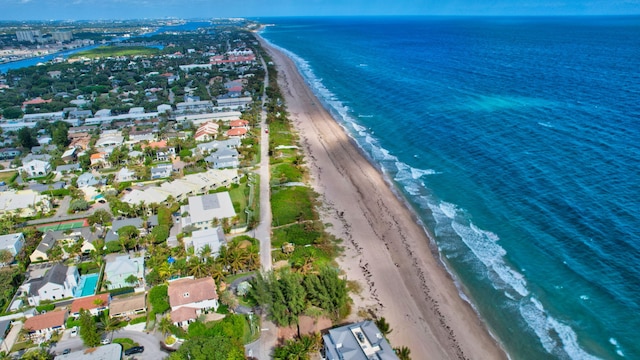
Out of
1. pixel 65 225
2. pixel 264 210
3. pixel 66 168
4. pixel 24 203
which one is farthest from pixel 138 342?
pixel 66 168

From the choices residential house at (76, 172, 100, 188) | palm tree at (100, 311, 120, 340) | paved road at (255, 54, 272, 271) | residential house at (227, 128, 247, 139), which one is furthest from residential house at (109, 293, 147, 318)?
residential house at (227, 128, 247, 139)

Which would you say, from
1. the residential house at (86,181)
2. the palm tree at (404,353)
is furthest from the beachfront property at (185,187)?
the palm tree at (404,353)

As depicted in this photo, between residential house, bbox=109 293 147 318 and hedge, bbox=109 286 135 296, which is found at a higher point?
residential house, bbox=109 293 147 318

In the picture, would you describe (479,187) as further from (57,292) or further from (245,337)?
(57,292)

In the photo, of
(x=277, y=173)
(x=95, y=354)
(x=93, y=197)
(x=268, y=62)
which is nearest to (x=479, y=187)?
(x=277, y=173)

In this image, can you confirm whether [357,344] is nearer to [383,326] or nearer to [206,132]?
[383,326]

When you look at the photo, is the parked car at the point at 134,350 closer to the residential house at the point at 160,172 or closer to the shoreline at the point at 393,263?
the shoreline at the point at 393,263

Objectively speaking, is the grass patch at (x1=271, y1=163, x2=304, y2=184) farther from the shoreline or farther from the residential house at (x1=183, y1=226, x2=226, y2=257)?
the residential house at (x1=183, y1=226, x2=226, y2=257)
